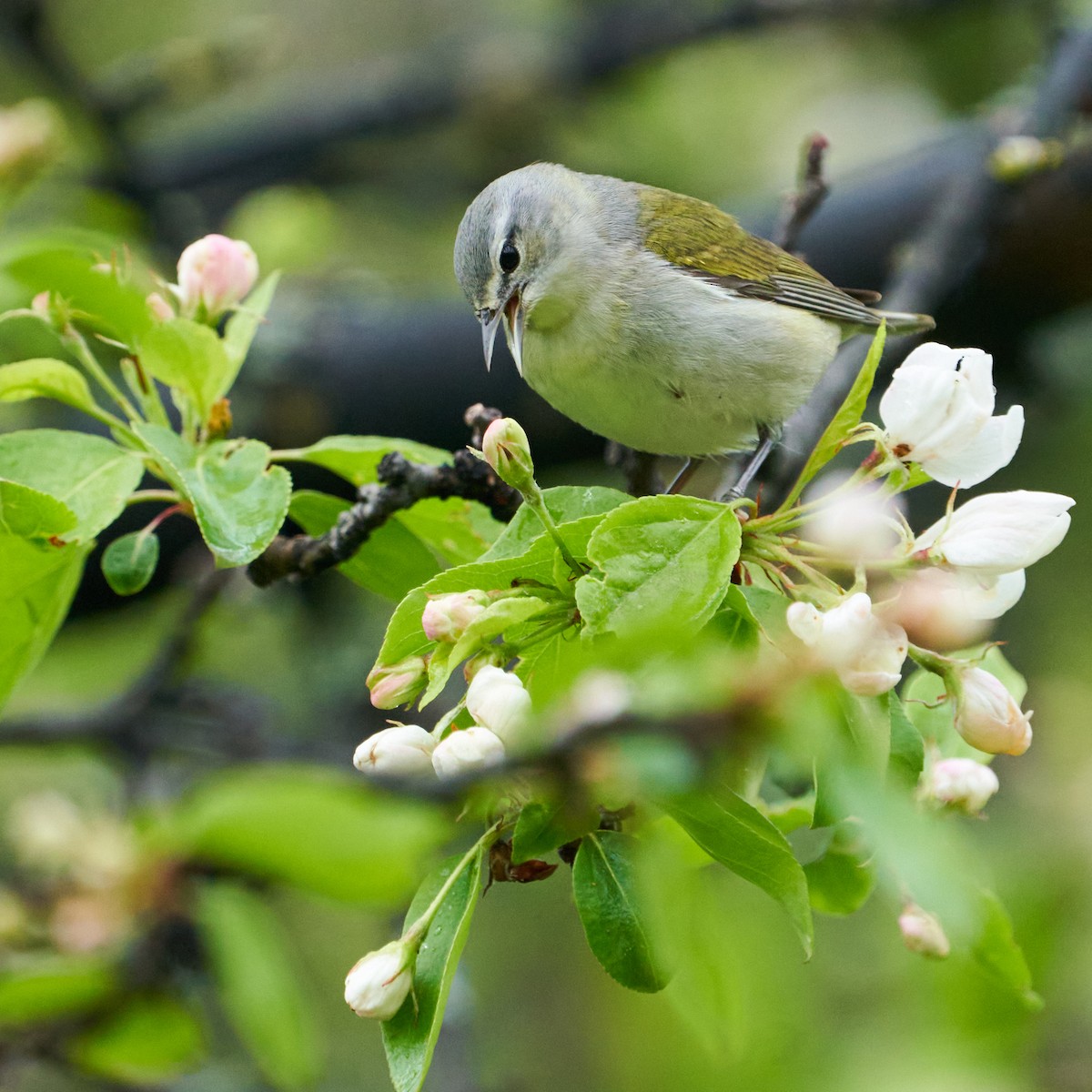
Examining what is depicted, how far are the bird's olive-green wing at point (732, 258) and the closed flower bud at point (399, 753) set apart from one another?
5.54ft

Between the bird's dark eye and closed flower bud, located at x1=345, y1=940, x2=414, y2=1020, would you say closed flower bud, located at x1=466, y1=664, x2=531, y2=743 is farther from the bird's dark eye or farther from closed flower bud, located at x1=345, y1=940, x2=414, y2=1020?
the bird's dark eye

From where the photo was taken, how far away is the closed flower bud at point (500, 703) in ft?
4.41

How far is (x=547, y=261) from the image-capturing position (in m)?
2.77

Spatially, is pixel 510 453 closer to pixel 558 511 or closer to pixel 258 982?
pixel 558 511

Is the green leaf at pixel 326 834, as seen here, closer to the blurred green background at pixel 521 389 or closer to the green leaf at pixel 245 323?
the green leaf at pixel 245 323

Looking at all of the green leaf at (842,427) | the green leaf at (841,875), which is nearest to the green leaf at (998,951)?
the green leaf at (841,875)

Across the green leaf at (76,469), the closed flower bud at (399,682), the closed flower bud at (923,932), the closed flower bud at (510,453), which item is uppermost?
the closed flower bud at (510,453)

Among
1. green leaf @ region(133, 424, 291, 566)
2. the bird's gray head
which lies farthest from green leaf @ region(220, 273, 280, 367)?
the bird's gray head

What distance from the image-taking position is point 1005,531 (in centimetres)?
143

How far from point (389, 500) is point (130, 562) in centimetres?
40

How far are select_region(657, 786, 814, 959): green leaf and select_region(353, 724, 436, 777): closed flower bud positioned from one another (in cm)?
30

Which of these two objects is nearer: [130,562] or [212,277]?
[130,562]

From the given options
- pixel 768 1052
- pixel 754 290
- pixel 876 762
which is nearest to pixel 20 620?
pixel 876 762

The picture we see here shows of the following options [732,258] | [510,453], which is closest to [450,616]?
[510,453]
